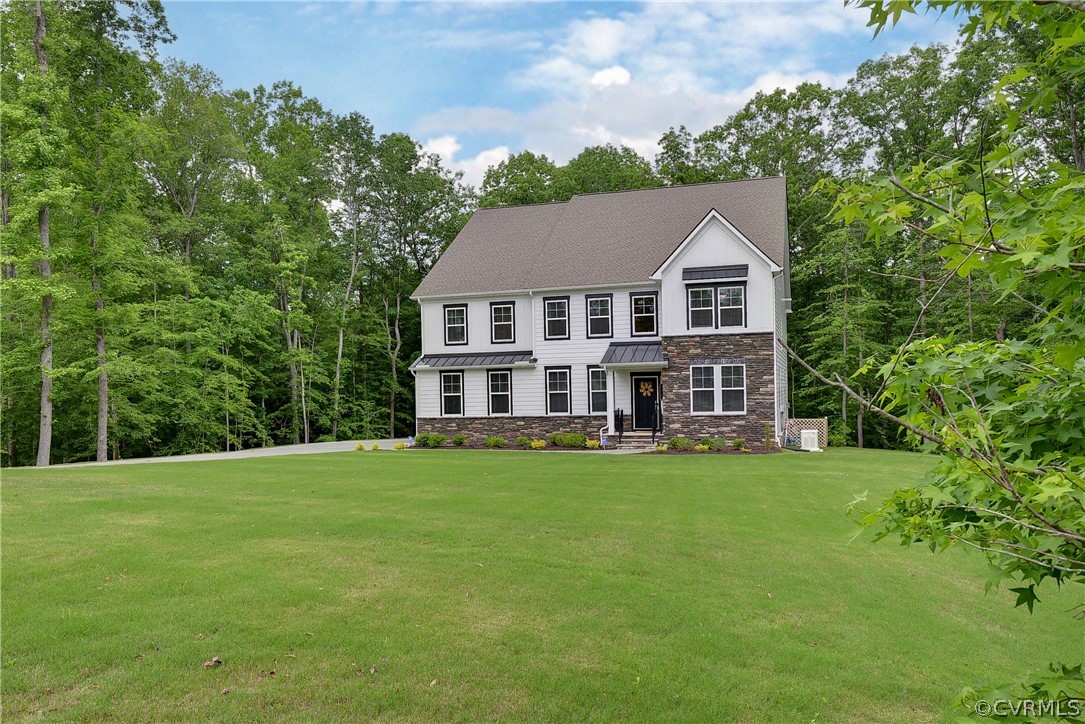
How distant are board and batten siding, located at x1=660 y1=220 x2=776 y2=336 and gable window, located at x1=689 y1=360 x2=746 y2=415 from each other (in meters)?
1.44

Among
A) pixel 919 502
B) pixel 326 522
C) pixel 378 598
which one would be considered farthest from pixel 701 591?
pixel 326 522

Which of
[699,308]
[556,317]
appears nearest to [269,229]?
[556,317]

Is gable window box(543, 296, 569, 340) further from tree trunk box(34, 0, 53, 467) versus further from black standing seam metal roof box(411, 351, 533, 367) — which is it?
tree trunk box(34, 0, 53, 467)

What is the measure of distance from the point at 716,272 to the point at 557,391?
8152mm

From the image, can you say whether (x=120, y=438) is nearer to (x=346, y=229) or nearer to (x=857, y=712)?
(x=346, y=229)

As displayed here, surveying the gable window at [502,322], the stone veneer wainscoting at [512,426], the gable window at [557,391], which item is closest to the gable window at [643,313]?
the gable window at [557,391]

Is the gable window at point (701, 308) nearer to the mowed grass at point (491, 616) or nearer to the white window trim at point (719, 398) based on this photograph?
the white window trim at point (719, 398)

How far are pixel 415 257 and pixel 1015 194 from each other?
130 ft

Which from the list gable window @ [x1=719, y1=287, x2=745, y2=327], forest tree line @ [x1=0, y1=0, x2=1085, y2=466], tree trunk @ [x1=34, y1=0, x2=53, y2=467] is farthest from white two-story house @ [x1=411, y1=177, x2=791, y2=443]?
tree trunk @ [x1=34, y1=0, x2=53, y2=467]

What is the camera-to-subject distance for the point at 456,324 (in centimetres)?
2767

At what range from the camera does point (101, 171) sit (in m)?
22.0

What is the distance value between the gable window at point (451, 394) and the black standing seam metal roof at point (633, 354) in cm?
677

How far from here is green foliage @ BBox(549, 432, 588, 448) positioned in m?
23.6

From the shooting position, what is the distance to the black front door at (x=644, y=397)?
81.4ft
